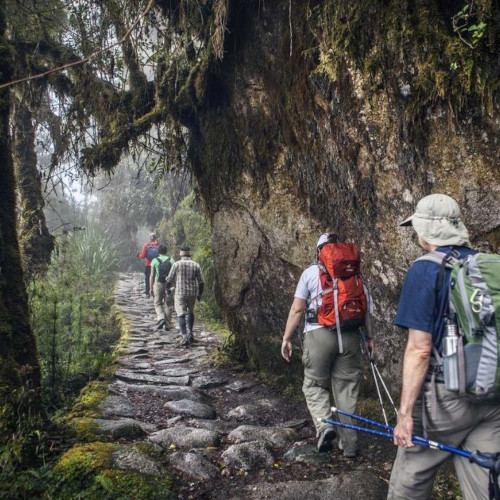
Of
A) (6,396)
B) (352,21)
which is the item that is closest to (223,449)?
(6,396)

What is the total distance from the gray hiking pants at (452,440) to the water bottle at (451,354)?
0.42ft

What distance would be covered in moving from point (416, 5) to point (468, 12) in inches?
18.7

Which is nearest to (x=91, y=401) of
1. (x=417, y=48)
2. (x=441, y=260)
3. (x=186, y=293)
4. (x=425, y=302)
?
(x=425, y=302)

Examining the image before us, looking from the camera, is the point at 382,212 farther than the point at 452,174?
Yes

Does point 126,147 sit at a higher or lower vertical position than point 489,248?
higher

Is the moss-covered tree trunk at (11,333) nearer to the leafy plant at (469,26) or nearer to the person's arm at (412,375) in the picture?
the person's arm at (412,375)

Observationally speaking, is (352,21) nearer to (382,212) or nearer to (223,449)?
(382,212)

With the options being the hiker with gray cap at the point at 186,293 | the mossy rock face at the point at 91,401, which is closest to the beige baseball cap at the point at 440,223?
the mossy rock face at the point at 91,401

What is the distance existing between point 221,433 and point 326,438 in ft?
4.01

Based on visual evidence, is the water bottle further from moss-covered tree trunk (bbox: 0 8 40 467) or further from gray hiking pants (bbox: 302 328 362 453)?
moss-covered tree trunk (bbox: 0 8 40 467)

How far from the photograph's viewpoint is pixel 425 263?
9.05ft

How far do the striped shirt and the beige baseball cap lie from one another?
7852mm

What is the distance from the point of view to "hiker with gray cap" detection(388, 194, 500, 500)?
269 centimetres

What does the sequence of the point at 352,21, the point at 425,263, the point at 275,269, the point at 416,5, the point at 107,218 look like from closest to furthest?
the point at 425,263, the point at 416,5, the point at 352,21, the point at 275,269, the point at 107,218
